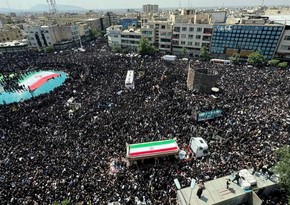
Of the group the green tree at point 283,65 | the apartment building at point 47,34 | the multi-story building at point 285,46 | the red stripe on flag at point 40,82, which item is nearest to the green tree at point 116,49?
the red stripe on flag at point 40,82

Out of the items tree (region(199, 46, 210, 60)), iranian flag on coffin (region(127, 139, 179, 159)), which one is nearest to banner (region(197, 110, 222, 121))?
iranian flag on coffin (region(127, 139, 179, 159))

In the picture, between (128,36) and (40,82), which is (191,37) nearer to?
(128,36)

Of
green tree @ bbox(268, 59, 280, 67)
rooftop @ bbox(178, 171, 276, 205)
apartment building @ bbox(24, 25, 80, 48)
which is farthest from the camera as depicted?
apartment building @ bbox(24, 25, 80, 48)

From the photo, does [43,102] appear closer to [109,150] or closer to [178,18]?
[109,150]

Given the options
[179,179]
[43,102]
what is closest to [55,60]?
[43,102]

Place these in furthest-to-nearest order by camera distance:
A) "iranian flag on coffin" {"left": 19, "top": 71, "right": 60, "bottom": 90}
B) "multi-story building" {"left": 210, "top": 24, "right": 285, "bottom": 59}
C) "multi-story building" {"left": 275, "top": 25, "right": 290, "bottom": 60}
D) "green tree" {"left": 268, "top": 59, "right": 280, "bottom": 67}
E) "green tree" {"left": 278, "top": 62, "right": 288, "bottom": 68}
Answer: "multi-story building" {"left": 210, "top": 24, "right": 285, "bottom": 59}
"multi-story building" {"left": 275, "top": 25, "right": 290, "bottom": 60}
"green tree" {"left": 268, "top": 59, "right": 280, "bottom": 67}
"green tree" {"left": 278, "top": 62, "right": 288, "bottom": 68}
"iranian flag on coffin" {"left": 19, "top": 71, "right": 60, "bottom": 90}

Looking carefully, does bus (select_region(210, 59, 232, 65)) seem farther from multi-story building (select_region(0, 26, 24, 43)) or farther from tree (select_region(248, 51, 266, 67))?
multi-story building (select_region(0, 26, 24, 43))

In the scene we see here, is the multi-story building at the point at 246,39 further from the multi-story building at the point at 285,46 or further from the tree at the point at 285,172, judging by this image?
the tree at the point at 285,172
